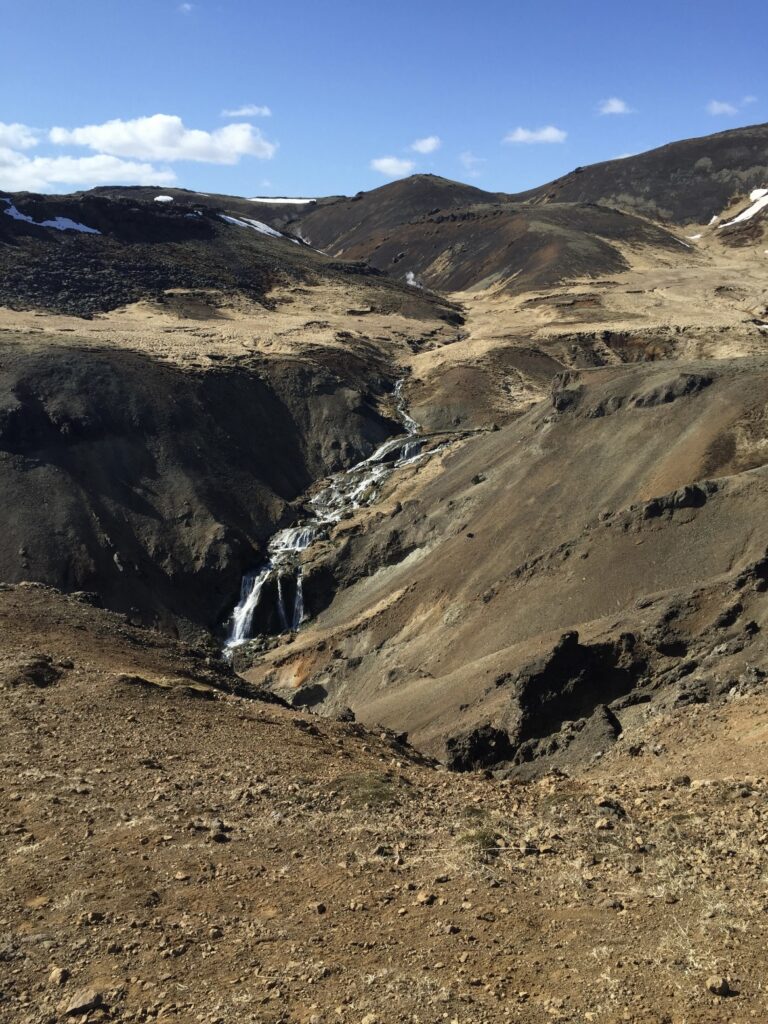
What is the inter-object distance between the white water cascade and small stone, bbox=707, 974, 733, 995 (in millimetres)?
38594

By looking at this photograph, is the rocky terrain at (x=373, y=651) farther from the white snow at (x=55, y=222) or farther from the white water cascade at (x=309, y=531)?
the white snow at (x=55, y=222)

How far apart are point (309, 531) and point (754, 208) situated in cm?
11051

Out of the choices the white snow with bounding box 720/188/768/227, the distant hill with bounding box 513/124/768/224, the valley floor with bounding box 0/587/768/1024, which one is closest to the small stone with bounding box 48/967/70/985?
the valley floor with bounding box 0/587/768/1024

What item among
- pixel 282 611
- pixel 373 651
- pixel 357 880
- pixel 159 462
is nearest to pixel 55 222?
pixel 159 462

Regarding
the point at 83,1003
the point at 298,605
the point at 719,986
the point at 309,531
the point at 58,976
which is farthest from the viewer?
the point at 309,531

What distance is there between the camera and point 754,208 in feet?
438

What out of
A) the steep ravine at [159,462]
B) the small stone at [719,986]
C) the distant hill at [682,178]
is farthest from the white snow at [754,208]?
the small stone at [719,986]

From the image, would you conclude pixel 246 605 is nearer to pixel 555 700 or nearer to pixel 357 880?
pixel 555 700

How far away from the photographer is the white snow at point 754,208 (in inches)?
5171

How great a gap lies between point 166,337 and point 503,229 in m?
67.7

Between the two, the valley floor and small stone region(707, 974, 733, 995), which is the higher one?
small stone region(707, 974, 733, 995)

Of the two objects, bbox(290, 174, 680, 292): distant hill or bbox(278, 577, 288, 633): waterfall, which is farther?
bbox(290, 174, 680, 292): distant hill

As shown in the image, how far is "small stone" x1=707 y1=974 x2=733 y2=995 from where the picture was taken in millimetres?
7559

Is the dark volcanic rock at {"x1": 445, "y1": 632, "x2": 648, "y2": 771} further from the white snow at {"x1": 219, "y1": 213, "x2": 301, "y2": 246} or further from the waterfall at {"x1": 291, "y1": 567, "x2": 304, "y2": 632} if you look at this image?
the white snow at {"x1": 219, "y1": 213, "x2": 301, "y2": 246}
